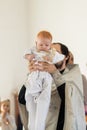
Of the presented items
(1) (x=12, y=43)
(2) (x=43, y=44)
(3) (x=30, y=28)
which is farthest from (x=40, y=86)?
(3) (x=30, y=28)

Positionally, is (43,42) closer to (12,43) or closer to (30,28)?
(12,43)

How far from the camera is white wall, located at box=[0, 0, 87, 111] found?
2449 millimetres

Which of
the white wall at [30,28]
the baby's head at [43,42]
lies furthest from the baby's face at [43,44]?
the white wall at [30,28]

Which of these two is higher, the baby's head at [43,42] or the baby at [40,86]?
the baby's head at [43,42]

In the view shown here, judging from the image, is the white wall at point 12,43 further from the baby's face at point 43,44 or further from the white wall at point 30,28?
the baby's face at point 43,44

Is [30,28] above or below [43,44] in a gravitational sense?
below

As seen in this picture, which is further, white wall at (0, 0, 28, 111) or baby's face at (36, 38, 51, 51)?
white wall at (0, 0, 28, 111)

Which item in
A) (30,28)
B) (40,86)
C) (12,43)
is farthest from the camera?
(30,28)

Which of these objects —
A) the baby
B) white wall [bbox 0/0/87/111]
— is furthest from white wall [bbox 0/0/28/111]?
the baby

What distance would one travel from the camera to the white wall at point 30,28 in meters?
2.45

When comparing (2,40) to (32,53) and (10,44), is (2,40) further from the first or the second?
(32,53)

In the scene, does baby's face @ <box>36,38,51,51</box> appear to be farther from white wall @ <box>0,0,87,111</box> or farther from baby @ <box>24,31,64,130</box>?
white wall @ <box>0,0,87,111</box>

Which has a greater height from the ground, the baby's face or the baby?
the baby's face

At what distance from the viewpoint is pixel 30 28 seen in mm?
2803
